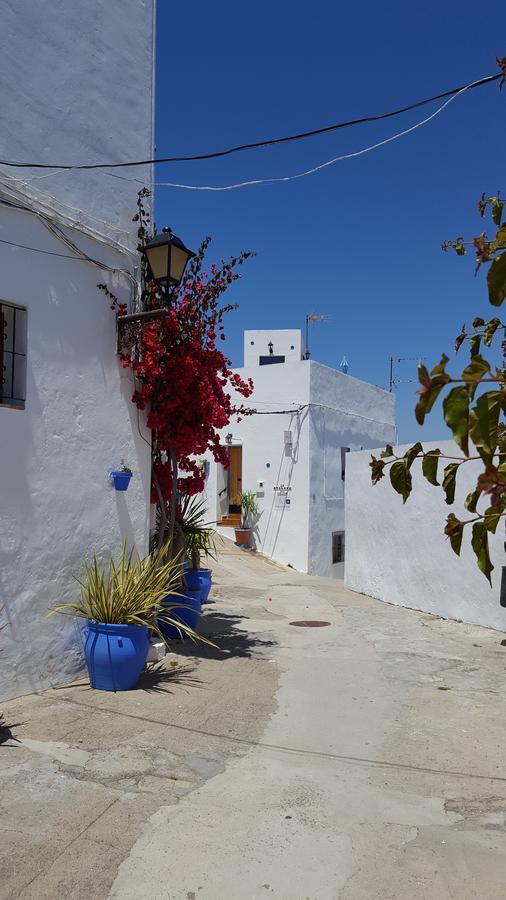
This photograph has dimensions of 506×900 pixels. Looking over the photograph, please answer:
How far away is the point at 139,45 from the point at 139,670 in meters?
6.06

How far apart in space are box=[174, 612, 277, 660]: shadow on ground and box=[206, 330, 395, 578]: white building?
7.60m

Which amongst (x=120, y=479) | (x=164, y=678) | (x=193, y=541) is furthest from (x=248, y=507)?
(x=164, y=678)

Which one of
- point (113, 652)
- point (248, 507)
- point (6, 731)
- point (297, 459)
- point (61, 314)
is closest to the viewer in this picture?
point (6, 731)

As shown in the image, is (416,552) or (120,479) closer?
(120,479)

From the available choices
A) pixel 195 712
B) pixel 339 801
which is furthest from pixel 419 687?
pixel 339 801

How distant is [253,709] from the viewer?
5707 millimetres

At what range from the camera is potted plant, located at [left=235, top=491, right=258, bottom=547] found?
59.7ft

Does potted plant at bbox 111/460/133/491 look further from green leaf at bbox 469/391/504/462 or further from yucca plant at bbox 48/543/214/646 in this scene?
green leaf at bbox 469/391/504/462

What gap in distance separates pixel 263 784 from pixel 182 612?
151 inches

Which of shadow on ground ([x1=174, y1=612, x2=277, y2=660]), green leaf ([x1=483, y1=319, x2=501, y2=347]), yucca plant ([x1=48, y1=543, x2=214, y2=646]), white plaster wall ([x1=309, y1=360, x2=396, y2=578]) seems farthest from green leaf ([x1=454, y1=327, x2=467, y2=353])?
white plaster wall ([x1=309, y1=360, x2=396, y2=578])

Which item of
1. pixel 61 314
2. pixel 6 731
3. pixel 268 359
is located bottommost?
pixel 6 731

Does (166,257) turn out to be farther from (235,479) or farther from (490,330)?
(235,479)

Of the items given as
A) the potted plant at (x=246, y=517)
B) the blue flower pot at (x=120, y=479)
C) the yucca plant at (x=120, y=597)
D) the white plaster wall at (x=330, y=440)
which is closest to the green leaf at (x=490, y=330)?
the yucca plant at (x=120, y=597)

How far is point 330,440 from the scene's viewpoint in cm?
1805
